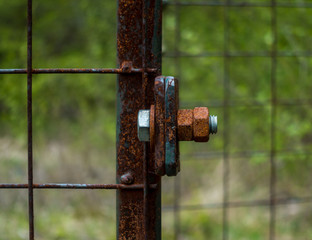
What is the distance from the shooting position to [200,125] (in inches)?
32.4

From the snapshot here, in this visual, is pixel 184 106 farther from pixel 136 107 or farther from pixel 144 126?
pixel 144 126

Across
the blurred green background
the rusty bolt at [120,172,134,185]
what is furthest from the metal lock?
the blurred green background

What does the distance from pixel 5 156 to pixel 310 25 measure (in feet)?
11.8

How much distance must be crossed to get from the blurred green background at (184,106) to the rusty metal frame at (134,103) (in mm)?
2855

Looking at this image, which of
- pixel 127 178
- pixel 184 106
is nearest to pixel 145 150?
pixel 127 178

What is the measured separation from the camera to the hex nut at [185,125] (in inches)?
31.6

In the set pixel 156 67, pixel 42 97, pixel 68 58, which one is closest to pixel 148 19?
pixel 156 67

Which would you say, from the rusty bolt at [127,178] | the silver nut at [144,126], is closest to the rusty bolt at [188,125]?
Answer: the silver nut at [144,126]

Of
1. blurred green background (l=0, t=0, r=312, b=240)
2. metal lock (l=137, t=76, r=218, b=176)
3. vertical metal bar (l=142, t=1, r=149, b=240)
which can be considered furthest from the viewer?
blurred green background (l=0, t=0, r=312, b=240)

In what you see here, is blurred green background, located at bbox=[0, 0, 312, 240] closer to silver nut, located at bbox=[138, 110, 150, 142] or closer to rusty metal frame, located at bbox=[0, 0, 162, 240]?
rusty metal frame, located at bbox=[0, 0, 162, 240]

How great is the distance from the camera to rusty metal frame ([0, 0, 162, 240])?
2.93 ft

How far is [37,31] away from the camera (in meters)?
6.24

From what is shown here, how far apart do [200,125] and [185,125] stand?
3cm

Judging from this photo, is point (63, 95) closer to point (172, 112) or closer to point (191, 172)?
point (191, 172)
